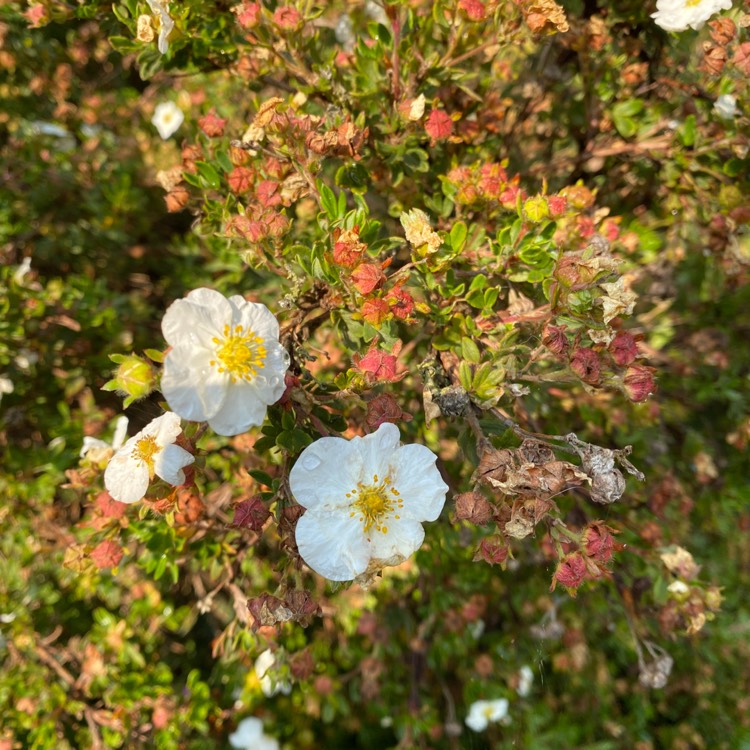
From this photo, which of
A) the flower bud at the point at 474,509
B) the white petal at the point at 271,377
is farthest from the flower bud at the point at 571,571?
the white petal at the point at 271,377

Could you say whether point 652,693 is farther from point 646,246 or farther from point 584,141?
point 584,141

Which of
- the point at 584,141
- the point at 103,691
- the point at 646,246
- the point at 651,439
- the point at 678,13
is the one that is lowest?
the point at 103,691

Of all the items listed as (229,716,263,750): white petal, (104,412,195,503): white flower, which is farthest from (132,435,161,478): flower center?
(229,716,263,750): white petal

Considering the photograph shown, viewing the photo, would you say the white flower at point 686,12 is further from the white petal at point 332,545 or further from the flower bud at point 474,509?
the white petal at point 332,545

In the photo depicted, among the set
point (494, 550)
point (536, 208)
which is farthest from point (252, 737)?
point (536, 208)

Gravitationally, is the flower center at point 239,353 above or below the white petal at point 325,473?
above

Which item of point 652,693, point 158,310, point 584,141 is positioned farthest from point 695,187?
point 652,693
